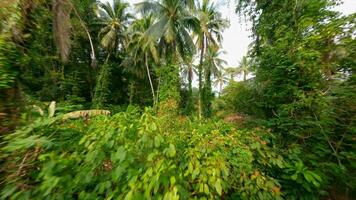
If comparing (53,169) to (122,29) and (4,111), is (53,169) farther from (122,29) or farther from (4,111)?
(122,29)

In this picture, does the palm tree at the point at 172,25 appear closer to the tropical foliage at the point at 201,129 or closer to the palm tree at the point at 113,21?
the palm tree at the point at 113,21

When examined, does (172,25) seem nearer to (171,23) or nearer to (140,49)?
(171,23)

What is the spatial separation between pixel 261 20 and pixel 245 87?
203 cm

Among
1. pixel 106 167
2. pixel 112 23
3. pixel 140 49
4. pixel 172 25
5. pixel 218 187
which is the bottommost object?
pixel 218 187

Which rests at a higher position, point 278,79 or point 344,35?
point 344,35

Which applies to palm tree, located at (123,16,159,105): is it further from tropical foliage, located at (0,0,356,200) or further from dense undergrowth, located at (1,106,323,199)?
dense undergrowth, located at (1,106,323,199)

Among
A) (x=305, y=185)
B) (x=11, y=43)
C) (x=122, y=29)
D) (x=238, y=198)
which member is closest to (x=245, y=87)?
(x=305, y=185)

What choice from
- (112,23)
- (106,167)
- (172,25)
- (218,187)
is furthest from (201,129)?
(112,23)

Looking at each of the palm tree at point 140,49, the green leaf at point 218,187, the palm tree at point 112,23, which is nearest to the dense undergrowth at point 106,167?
the green leaf at point 218,187

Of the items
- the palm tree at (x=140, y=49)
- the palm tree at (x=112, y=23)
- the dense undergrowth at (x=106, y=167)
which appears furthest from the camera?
the palm tree at (x=112, y=23)

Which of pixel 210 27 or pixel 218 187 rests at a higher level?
pixel 210 27

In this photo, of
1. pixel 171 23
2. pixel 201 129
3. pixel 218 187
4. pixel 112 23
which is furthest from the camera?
pixel 112 23

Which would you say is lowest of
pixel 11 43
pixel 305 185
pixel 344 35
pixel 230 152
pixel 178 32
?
pixel 305 185

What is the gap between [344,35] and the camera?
4133mm
